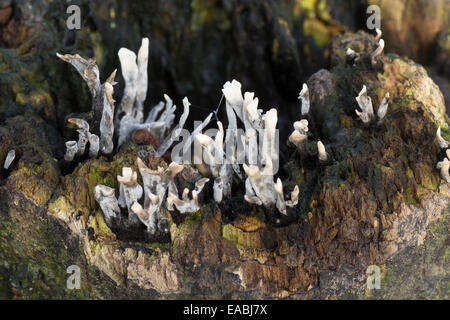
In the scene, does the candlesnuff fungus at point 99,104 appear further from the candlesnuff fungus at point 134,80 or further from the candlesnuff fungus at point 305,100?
the candlesnuff fungus at point 305,100

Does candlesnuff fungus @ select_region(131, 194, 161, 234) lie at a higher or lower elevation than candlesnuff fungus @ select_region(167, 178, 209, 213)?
lower

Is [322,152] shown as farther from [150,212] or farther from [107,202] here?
[107,202]

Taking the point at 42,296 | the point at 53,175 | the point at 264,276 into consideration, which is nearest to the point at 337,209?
the point at 264,276

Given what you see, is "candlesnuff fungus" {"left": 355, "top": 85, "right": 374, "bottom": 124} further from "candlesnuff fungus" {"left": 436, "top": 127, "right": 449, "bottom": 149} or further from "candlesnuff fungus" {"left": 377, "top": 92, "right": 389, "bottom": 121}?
"candlesnuff fungus" {"left": 436, "top": 127, "right": 449, "bottom": 149}

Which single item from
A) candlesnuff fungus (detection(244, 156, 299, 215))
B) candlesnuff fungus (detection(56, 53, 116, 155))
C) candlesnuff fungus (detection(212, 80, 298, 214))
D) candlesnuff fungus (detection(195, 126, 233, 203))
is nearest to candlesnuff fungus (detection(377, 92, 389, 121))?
candlesnuff fungus (detection(212, 80, 298, 214))

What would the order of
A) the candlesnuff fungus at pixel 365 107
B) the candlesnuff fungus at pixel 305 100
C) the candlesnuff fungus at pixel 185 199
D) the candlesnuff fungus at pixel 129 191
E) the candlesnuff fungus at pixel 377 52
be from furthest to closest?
1. the candlesnuff fungus at pixel 377 52
2. the candlesnuff fungus at pixel 305 100
3. the candlesnuff fungus at pixel 365 107
4. the candlesnuff fungus at pixel 185 199
5. the candlesnuff fungus at pixel 129 191

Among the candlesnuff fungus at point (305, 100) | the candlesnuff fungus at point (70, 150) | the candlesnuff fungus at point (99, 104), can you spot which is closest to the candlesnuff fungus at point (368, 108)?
the candlesnuff fungus at point (305, 100)

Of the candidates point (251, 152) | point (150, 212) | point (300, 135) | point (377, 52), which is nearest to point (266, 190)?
point (251, 152)
